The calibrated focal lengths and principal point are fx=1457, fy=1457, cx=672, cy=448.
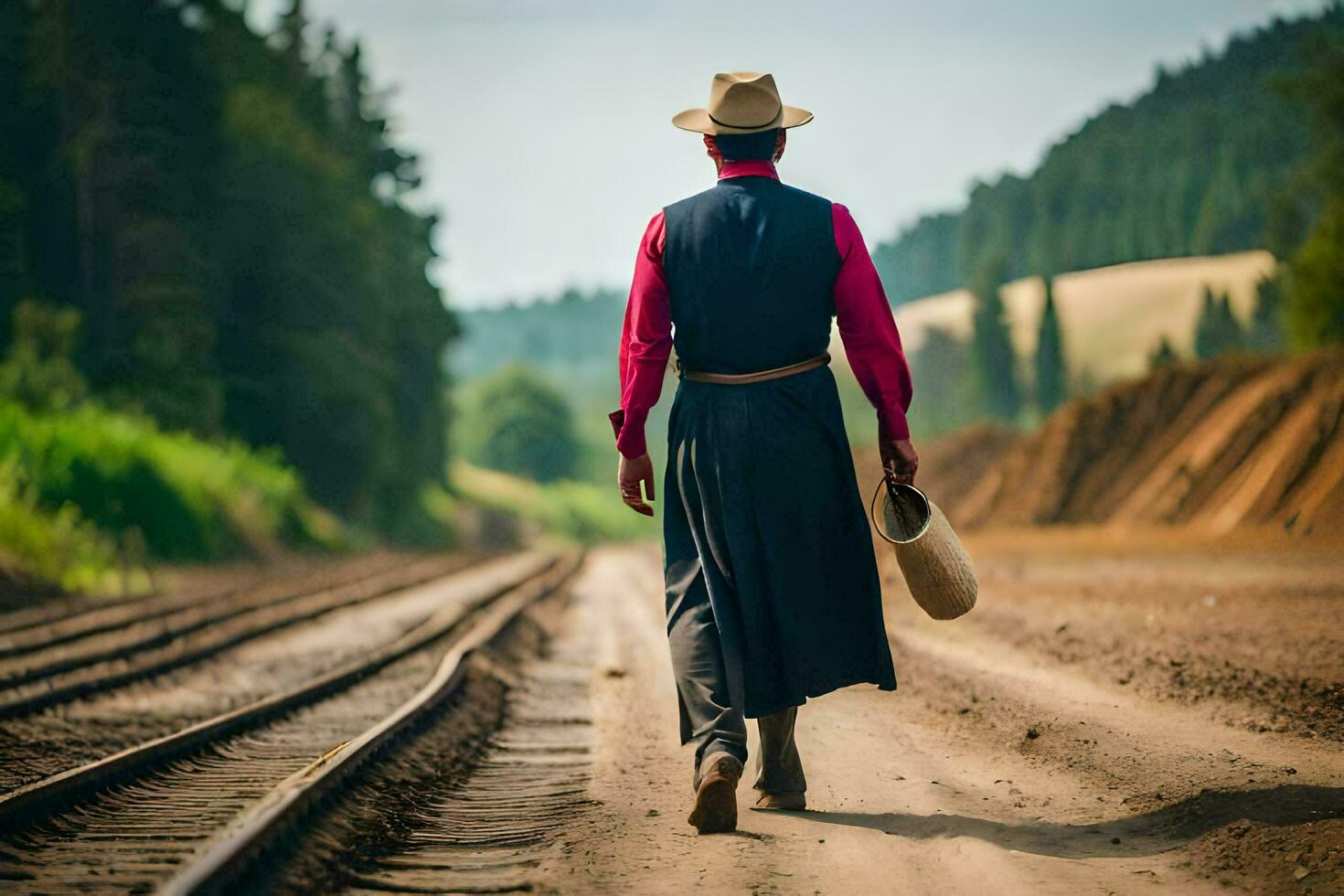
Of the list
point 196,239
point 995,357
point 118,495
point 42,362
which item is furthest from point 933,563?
point 995,357

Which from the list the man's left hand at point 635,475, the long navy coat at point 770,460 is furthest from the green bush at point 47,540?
the long navy coat at point 770,460

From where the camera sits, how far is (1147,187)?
151 meters

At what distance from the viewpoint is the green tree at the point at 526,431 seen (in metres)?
136

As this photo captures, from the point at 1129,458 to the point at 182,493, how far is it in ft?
64.3

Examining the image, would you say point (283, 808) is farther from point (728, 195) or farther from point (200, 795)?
point (728, 195)

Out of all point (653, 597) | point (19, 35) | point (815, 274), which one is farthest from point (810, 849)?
point (19, 35)

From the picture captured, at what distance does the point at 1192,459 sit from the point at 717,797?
80.4 feet

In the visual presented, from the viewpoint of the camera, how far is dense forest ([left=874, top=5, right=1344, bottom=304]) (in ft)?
436

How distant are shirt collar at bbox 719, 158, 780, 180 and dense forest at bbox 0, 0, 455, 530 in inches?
1162

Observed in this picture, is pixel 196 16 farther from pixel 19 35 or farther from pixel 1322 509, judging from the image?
pixel 1322 509

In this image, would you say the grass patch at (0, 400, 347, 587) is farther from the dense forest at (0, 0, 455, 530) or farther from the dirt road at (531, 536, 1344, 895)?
the dirt road at (531, 536, 1344, 895)

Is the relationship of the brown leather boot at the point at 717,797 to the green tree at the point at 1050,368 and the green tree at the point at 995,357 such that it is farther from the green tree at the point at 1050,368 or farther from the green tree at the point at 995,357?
the green tree at the point at 995,357

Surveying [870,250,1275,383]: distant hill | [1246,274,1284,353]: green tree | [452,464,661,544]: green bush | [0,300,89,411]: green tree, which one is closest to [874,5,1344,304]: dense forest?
[870,250,1275,383]: distant hill

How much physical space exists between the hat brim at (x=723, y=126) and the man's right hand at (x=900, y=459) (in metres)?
1.26
